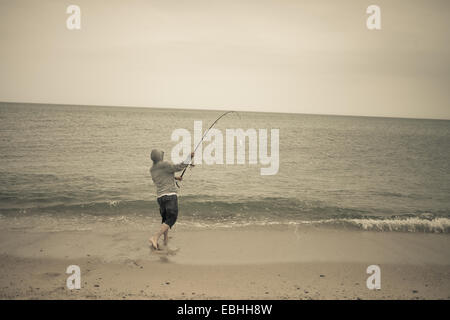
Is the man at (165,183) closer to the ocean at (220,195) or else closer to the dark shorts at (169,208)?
the dark shorts at (169,208)

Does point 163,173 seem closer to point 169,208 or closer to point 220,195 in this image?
point 169,208

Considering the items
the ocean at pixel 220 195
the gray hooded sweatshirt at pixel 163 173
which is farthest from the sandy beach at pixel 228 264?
the gray hooded sweatshirt at pixel 163 173

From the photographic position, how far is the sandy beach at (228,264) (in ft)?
13.4

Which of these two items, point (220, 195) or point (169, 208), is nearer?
point (169, 208)

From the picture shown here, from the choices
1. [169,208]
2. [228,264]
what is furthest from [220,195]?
[228,264]

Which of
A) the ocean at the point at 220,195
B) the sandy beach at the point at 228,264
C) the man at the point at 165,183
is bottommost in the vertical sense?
the sandy beach at the point at 228,264

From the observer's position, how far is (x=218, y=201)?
9.54m

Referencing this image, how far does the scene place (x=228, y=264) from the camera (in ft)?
16.6

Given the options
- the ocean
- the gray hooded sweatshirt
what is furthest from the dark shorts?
the ocean

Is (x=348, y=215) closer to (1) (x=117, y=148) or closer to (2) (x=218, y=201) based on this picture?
(2) (x=218, y=201)

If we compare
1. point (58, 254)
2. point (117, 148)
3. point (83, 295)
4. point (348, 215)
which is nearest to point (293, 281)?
point (83, 295)

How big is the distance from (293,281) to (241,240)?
1945 mm

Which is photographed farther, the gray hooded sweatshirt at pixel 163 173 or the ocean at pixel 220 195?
the ocean at pixel 220 195
